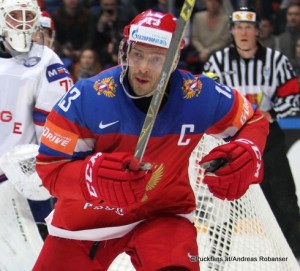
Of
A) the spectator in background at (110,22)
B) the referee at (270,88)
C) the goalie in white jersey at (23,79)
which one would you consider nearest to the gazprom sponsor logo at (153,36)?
the goalie in white jersey at (23,79)

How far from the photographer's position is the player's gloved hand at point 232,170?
2.98 m

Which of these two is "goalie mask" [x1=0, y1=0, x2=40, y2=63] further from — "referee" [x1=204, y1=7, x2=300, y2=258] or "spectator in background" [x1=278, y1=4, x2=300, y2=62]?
"spectator in background" [x1=278, y1=4, x2=300, y2=62]

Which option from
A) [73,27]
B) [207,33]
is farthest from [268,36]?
[73,27]

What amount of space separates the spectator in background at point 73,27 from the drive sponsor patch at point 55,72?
9.08ft

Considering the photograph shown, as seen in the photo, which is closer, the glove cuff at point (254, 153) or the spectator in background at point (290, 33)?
the glove cuff at point (254, 153)

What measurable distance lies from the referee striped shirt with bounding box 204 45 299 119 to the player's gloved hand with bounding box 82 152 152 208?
2.71 metres

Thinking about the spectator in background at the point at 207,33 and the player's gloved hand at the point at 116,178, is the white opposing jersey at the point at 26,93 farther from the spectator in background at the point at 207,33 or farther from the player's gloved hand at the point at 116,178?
the spectator in background at the point at 207,33

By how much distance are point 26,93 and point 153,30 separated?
48.2 inches

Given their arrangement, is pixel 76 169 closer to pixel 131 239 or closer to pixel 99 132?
pixel 99 132

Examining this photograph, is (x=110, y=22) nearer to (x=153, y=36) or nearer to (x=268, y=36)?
(x=268, y=36)

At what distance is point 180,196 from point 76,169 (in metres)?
0.43

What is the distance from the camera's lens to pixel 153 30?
2.99m

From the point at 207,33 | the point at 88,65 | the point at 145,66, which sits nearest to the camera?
the point at 145,66

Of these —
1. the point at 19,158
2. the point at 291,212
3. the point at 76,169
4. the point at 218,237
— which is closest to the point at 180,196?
the point at 76,169
